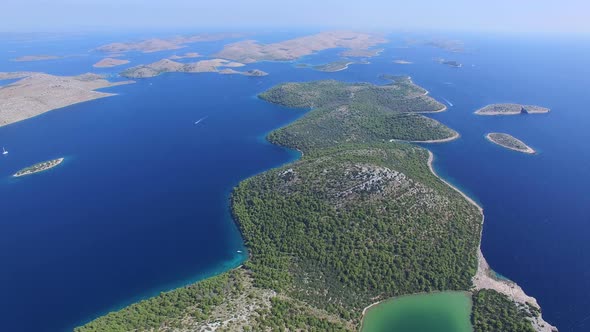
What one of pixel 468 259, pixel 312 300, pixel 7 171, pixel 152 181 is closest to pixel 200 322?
pixel 312 300

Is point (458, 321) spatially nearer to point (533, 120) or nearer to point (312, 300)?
point (312, 300)

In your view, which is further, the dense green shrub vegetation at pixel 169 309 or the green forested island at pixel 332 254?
the green forested island at pixel 332 254

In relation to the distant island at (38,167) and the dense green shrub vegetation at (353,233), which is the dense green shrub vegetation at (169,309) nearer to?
the dense green shrub vegetation at (353,233)

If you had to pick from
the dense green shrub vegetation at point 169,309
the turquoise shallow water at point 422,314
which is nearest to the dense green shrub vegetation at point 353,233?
the turquoise shallow water at point 422,314

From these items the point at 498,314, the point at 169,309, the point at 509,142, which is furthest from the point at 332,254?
the point at 509,142

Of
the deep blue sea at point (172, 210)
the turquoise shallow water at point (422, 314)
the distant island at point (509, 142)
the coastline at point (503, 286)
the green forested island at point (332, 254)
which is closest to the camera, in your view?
the green forested island at point (332, 254)

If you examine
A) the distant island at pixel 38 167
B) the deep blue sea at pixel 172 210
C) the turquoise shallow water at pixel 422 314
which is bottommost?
the turquoise shallow water at pixel 422 314
